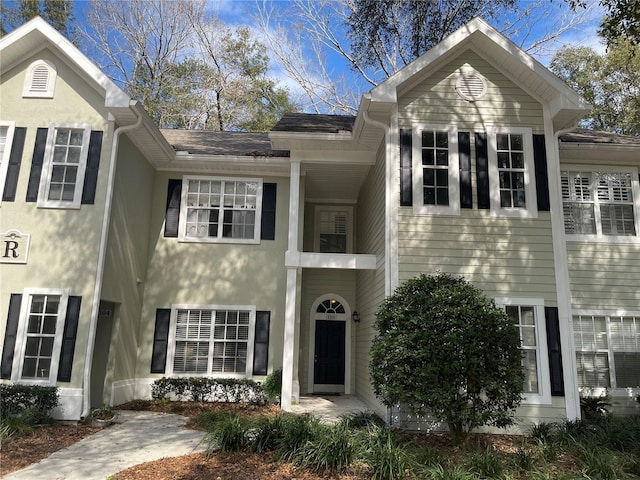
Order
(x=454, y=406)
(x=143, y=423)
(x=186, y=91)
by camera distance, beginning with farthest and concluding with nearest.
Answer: (x=186, y=91), (x=143, y=423), (x=454, y=406)

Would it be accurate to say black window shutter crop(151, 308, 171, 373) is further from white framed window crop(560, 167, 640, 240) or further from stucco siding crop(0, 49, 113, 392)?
white framed window crop(560, 167, 640, 240)

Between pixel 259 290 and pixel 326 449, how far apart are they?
6.02 meters

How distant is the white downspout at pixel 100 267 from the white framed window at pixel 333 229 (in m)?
5.85

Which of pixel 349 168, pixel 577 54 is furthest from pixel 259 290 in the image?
pixel 577 54

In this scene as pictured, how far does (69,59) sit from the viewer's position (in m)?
9.62

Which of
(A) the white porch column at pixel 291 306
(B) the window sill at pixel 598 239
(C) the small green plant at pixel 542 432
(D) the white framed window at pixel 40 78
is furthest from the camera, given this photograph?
(B) the window sill at pixel 598 239

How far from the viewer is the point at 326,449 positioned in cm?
556

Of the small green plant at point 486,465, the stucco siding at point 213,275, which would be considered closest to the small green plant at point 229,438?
the small green plant at point 486,465

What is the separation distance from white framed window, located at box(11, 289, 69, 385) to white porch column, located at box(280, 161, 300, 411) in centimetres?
429

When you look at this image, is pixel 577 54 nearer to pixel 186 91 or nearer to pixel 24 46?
pixel 186 91

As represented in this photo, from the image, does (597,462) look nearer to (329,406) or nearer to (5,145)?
(329,406)

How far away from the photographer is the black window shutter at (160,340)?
35.3 ft

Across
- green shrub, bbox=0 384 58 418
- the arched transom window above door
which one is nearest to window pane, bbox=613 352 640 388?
the arched transom window above door

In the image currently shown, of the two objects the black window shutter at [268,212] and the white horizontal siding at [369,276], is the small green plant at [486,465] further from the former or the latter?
the black window shutter at [268,212]
